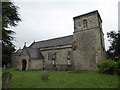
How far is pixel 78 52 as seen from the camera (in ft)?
75.1

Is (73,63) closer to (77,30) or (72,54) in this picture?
(72,54)

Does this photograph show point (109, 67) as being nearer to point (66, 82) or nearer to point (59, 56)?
point (66, 82)

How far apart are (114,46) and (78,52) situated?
34.5 feet

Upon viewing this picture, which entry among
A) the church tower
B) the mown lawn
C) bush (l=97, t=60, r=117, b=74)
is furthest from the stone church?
the mown lawn

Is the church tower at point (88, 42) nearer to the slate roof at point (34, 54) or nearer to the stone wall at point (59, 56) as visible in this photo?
the stone wall at point (59, 56)

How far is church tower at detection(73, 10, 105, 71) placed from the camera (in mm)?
20844

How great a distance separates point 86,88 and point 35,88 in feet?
14.6

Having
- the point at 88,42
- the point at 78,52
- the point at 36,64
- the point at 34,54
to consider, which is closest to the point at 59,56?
the point at 78,52

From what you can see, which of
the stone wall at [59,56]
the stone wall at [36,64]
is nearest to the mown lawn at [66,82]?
the stone wall at [59,56]

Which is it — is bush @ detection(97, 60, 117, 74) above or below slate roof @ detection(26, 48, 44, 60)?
below

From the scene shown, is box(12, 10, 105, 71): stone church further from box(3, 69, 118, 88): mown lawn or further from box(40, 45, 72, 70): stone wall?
box(3, 69, 118, 88): mown lawn

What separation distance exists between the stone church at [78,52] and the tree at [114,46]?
15.2 ft

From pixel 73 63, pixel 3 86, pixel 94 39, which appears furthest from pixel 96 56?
pixel 3 86

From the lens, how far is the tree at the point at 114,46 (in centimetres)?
2486
